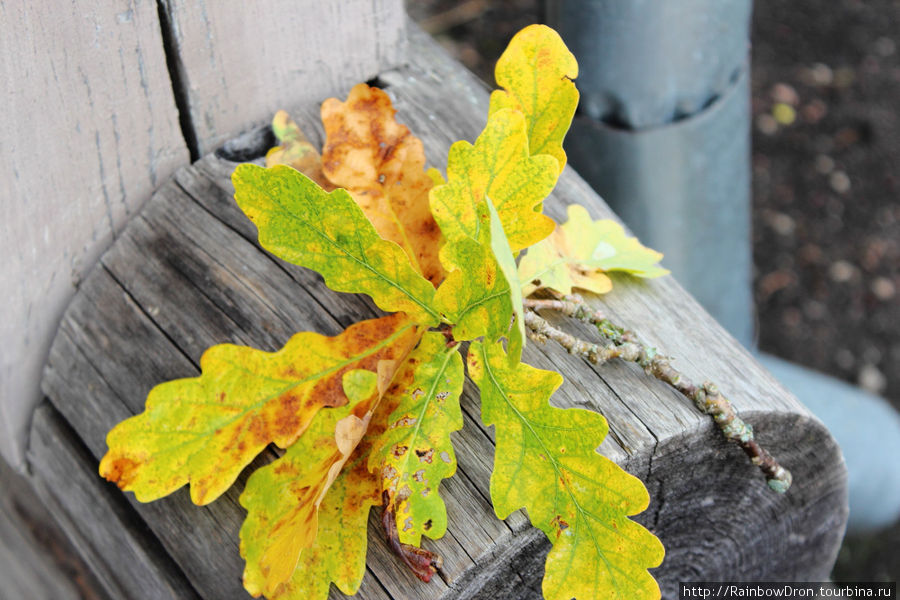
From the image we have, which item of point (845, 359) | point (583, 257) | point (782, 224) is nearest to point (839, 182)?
point (782, 224)

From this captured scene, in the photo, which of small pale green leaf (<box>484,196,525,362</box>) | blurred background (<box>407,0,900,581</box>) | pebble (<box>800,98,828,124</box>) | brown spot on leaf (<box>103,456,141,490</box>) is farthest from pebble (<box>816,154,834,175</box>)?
brown spot on leaf (<box>103,456,141,490</box>)

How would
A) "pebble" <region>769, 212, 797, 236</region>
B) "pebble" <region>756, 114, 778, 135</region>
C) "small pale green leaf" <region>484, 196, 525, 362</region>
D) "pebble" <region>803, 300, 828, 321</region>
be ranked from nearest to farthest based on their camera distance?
"small pale green leaf" <region>484, 196, 525, 362</region> → "pebble" <region>803, 300, 828, 321</region> → "pebble" <region>769, 212, 797, 236</region> → "pebble" <region>756, 114, 778, 135</region>

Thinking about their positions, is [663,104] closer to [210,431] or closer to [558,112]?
[558,112]

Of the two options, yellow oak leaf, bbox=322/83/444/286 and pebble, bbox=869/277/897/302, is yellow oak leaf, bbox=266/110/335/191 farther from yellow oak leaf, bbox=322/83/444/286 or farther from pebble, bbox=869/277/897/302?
pebble, bbox=869/277/897/302

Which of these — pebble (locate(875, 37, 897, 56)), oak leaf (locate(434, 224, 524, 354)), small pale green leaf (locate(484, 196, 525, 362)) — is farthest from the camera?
pebble (locate(875, 37, 897, 56))

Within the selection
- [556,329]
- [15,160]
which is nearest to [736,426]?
[556,329]

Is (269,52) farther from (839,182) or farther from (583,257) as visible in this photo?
(839,182)

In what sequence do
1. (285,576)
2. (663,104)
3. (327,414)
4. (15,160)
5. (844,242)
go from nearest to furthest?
(285,576) < (327,414) < (15,160) < (663,104) < (844,242)

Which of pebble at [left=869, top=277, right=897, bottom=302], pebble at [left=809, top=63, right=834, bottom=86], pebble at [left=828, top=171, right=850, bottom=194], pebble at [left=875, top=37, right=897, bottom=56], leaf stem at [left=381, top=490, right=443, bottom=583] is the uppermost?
leaf stem at [left=381, top=490, right=443, bottom=583]

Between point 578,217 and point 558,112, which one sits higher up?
point 558,112
